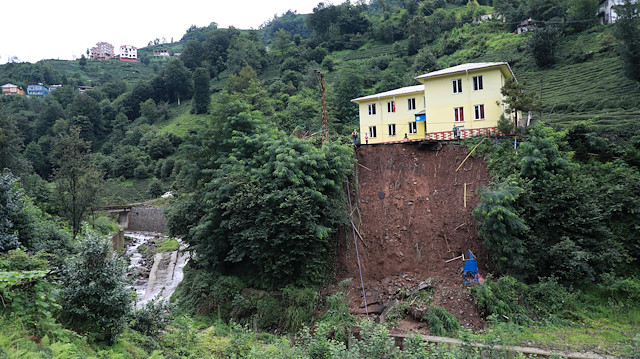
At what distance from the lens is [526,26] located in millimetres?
55844

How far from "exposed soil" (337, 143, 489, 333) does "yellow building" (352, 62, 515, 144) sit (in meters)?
3.32

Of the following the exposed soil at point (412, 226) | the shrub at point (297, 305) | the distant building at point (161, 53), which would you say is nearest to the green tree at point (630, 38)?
the exposed soil at point (412, 226)

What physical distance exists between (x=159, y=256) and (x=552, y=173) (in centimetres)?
2902

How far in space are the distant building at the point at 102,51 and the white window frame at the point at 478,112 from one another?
160 meters

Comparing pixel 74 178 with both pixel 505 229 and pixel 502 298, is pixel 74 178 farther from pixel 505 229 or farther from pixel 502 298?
pixel 502 298

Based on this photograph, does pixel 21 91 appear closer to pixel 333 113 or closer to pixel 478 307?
pixel 333 113

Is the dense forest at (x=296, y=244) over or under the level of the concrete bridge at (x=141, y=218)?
over

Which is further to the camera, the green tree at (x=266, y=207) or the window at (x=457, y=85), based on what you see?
the window at (x=457, y=85)

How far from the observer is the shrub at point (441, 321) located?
13.8 metres

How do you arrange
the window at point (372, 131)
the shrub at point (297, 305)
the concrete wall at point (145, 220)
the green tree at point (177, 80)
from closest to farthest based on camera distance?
1. the shrub at point (297, 305)
2. the window at point (372, 131)
3. the concrete wall at point (145, 220)
4. the green tree at point (177, 80)

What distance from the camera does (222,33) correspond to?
94875 mm

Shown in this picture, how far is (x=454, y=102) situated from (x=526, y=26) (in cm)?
4252

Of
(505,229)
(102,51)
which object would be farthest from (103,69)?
(505,229)

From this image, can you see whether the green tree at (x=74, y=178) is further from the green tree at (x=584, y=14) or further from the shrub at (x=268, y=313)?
the green tree at (x=584, y=14)
